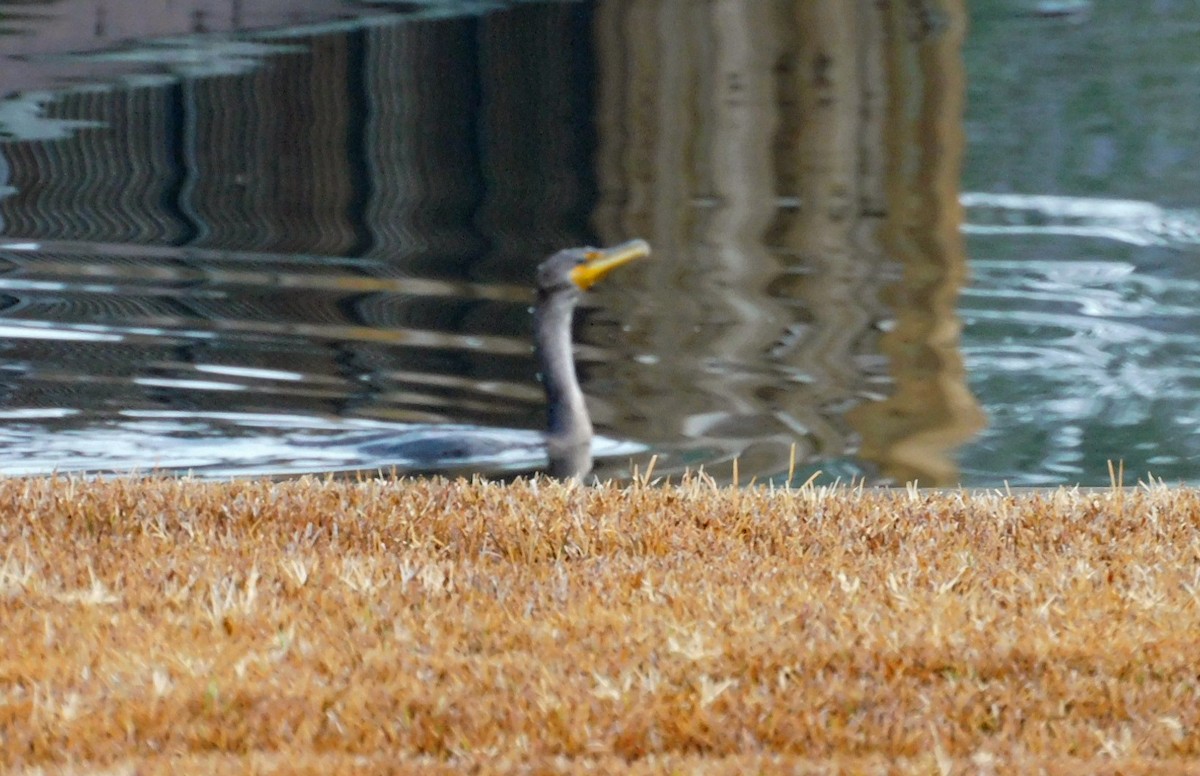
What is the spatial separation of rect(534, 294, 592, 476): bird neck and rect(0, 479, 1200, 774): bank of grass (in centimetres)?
447

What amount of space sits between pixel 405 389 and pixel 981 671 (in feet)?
28.0

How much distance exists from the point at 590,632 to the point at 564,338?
6.65 metres

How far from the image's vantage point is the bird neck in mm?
11180

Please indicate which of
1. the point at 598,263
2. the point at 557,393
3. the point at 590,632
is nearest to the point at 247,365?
the point at 557,393

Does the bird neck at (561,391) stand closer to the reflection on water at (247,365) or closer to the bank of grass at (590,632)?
the reflection on water at (247,365)

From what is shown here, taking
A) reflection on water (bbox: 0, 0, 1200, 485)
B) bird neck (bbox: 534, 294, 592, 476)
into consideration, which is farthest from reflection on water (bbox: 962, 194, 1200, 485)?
bird neck (bbox: 534, 294, 592, 476)

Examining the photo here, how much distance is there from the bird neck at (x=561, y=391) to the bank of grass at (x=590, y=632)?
447cm

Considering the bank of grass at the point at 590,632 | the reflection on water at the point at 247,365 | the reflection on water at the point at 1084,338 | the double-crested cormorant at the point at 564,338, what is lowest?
the reflection on water at the point at 1084,338

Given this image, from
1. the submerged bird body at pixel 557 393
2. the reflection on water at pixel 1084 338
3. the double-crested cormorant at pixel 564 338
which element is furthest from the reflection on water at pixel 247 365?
the reflection on water at pixel 1084 338

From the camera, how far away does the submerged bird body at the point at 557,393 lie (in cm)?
1080

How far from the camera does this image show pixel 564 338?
1158 cm

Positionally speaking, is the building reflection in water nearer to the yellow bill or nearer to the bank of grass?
the yellow bill

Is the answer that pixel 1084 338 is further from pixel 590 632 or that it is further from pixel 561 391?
pixel 590 632

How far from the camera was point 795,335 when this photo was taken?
1491cm
